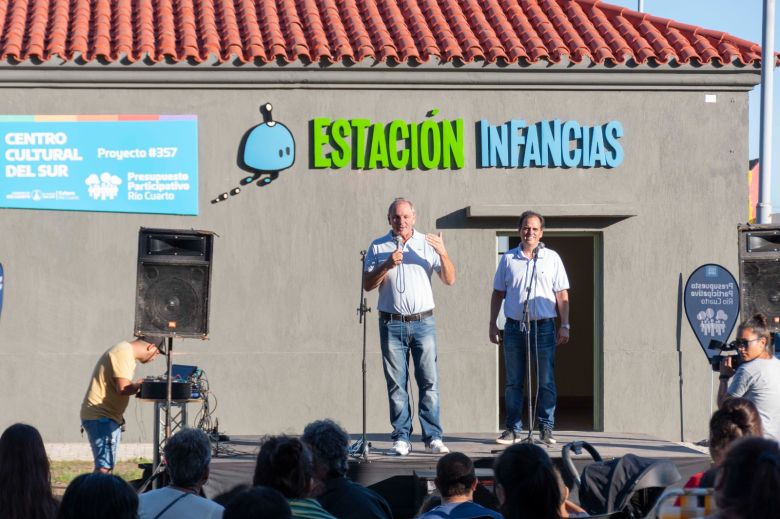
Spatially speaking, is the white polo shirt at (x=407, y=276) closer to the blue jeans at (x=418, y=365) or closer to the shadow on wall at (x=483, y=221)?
the blue jeans at (x=418, y=365)

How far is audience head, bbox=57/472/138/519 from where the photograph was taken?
3875mm

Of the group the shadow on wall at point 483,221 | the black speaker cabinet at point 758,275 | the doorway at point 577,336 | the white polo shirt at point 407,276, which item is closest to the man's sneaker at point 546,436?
the white polo shirt at point 407,276

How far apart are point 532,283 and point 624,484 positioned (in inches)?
110

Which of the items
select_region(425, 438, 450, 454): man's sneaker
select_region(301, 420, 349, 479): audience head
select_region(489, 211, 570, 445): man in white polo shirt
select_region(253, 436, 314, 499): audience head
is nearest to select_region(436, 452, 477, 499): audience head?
select_region(301, 420, 349, 479): audience head

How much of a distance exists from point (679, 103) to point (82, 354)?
6.69m

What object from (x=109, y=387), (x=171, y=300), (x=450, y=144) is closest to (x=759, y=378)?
(x=171, y=300)

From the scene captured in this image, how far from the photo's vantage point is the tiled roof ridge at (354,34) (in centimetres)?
1196

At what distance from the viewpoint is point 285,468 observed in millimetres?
5004

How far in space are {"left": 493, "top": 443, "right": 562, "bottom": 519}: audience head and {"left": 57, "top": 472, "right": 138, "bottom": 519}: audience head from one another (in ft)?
4.77

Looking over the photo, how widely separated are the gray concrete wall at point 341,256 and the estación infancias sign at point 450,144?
0.10 meters

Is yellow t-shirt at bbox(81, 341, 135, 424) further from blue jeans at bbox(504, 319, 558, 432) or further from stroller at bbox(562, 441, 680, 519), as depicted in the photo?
stroller at bbox(562, 441, 680, 519)

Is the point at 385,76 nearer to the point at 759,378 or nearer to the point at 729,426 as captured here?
the point at 759,378

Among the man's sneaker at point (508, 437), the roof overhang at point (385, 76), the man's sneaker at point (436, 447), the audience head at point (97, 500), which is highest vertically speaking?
the roof overhang at point (385, 76)

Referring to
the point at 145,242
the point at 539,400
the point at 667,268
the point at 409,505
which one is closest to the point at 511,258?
the point at 539,400
